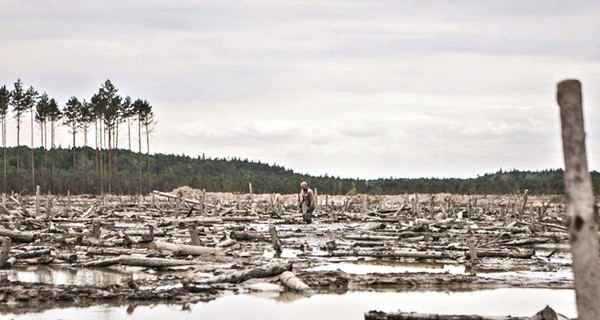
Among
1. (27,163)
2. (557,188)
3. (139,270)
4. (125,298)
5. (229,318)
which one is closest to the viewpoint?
(229,318)

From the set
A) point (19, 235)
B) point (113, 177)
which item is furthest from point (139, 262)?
point (113, 177)

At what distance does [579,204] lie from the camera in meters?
6.99

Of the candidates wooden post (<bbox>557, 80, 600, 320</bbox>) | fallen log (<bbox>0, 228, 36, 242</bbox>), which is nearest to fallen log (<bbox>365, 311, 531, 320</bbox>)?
wooden post (<bbox>557, 80, 600, 320</bbox>)

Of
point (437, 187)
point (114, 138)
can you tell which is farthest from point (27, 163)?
point (437, 187)

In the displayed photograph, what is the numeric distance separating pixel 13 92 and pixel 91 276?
7207cm

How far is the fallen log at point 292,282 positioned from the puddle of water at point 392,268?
2856 mm

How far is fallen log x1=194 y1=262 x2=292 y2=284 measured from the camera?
613 inches

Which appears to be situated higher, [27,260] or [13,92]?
[13,92]

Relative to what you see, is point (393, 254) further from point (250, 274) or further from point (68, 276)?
point (68, 276)

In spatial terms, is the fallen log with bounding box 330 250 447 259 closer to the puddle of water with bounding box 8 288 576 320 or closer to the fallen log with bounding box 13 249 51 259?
the puddle of water with bounding box 8 288 576 320

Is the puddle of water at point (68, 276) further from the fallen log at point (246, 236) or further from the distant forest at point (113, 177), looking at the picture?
the distant forest at point (113, 177)

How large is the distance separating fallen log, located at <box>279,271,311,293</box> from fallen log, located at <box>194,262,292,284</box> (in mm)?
524

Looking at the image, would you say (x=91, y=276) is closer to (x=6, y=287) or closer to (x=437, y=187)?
(x=6, y=287)

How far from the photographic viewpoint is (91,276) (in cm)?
1717
